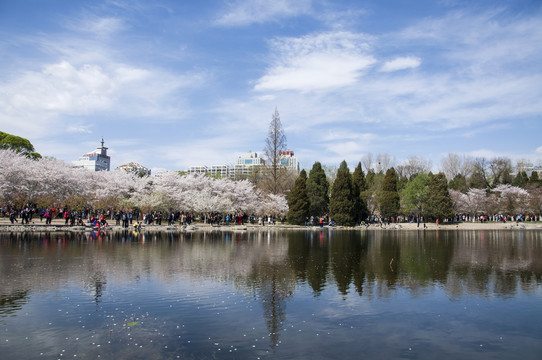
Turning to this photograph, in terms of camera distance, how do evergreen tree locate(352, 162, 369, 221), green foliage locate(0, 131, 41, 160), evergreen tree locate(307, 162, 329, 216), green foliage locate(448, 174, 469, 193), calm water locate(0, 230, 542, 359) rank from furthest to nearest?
green foliage locate(448, 174, 469, 193), green foliage locate(0, 131, 41, 160), evergreen tree locate(307, 162, 329, 216), evergreen tree locate(352, 162, 369, 221), calm water locate(0, 230, 542, 359)

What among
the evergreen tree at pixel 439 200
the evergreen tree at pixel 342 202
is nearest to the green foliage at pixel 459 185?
the evergreen tree at pixel 439 200

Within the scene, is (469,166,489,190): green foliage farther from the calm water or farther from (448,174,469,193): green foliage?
the calm water

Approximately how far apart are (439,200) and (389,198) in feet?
25.4

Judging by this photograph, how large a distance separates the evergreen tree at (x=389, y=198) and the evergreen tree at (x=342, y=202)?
9.96m

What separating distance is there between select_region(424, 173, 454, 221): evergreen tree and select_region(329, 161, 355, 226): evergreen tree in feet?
50.4

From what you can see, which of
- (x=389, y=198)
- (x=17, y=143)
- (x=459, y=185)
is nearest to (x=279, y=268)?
(x=389, y=198)

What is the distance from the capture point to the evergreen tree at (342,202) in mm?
57312

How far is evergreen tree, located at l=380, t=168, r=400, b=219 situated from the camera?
2591 inches

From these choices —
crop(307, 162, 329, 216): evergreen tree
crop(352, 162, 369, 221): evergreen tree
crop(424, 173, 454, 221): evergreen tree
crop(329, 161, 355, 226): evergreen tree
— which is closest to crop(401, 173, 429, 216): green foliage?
crop(424, 173, 454, 221): evergreen tree

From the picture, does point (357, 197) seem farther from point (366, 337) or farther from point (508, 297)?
point (366, 337)

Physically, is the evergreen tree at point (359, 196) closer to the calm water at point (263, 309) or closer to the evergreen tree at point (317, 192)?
the evergreen tree at point (317, 192)

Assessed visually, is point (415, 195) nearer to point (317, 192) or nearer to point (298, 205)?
point (317, 192)

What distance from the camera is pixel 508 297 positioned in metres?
12.6

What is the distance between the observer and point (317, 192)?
63.8 m
